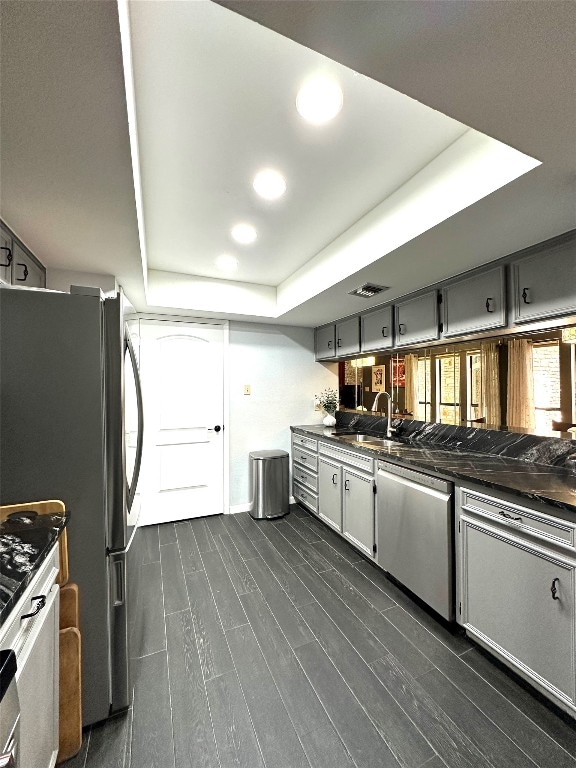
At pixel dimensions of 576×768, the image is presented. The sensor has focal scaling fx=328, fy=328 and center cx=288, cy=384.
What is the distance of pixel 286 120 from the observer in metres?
1.36

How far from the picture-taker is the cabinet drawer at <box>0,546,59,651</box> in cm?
78

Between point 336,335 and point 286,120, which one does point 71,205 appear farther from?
point 336,335

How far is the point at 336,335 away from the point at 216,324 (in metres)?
1.37

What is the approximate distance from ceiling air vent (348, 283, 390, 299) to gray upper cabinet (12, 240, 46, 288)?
2089 millimetres

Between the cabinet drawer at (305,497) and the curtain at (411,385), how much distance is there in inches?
52.1

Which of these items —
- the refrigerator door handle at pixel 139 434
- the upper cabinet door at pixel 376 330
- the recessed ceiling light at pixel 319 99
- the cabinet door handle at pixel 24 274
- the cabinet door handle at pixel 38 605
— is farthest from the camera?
the upper cabinet door at pixel 376 330

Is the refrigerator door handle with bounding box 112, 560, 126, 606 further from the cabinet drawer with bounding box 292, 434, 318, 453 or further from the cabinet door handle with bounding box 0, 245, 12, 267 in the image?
the cabinet drawer with bounding box 292, 434, 318, 453

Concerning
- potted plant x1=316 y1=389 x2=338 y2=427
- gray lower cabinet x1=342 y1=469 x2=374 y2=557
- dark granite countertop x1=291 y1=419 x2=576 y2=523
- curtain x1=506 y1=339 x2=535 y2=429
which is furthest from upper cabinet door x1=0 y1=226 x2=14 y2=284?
potted plant x1=316 y1=389 x2=338 y2=427

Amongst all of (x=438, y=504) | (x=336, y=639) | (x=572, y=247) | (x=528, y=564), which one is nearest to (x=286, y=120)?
(x=572, y=247)

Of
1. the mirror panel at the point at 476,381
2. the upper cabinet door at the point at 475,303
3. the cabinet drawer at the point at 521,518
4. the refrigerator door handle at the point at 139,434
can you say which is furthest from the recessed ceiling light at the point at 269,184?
the cabinet drawer at the point at 521,518

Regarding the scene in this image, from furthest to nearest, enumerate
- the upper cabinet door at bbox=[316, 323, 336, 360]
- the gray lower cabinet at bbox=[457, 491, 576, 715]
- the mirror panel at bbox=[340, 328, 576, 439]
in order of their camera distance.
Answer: the upper cabinet door at bbox=[316, 323, 336, 360], the mirror panel at bbox=[340, 328, 576, 439], the gray lower cabinet at bbox=[457, 491, 576, 715]

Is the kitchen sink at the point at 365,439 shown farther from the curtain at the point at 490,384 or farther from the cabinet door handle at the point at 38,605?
the cabinet door handle at the point at 38,605

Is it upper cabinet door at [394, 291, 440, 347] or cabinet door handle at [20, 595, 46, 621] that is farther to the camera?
upper cabinet door at [394, 291, 440, 347]

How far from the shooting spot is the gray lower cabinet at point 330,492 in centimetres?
299
